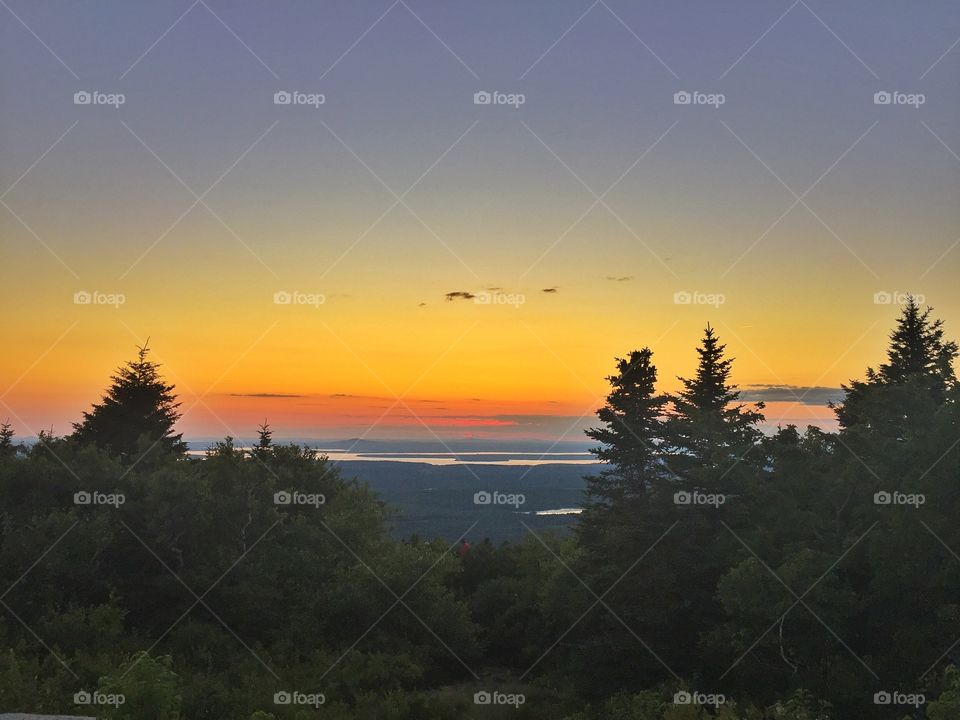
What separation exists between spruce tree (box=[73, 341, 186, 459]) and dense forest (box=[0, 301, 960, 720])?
83.6ft

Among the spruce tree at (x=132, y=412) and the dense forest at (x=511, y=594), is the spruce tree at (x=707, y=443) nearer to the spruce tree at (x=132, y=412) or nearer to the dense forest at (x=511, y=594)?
the dense forest at (x=511, y=594)

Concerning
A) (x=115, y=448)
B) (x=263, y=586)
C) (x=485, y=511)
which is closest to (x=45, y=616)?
(x=263, y=586)

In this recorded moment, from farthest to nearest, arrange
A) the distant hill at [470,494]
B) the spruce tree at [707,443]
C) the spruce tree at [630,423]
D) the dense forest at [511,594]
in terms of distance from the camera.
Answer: the distant hill at [470,494]
the spruce tree at [630,423]
the spruce tree at [707,443]
the dense forest at [511,594]

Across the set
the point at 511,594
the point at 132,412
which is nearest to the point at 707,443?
the point at 511,594

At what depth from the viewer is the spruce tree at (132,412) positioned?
207ft

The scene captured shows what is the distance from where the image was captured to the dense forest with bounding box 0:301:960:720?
2320cm

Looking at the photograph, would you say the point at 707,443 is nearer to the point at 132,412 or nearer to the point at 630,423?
the point at 630,423

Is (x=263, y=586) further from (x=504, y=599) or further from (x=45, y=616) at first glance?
(x=504, y=599)

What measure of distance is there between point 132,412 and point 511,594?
3660 cm

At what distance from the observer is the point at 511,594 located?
4356cm

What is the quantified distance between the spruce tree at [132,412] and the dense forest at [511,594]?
25479 millimetres

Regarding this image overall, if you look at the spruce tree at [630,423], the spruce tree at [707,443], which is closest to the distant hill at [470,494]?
the spruce tree at [630,423]

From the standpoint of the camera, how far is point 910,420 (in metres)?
26.3

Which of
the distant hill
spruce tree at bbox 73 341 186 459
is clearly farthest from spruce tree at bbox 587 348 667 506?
spruce tree at bbox 73 341 186 459
